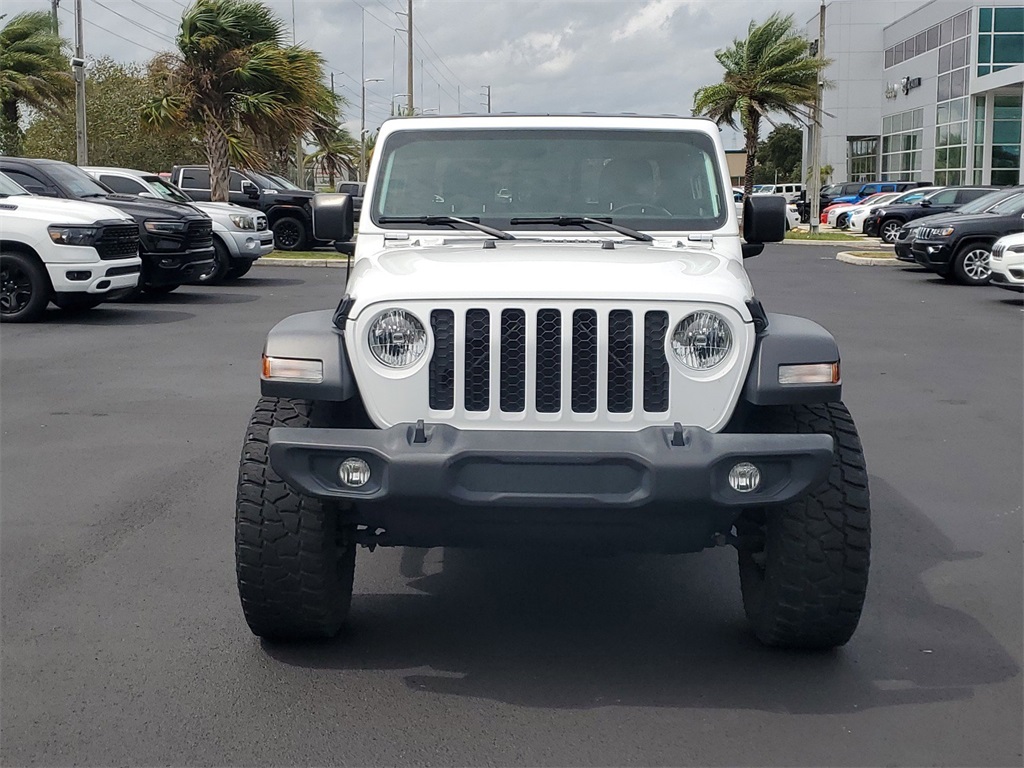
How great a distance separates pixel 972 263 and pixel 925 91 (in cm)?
4153

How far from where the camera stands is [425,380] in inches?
156

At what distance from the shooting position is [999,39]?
50.7 metres

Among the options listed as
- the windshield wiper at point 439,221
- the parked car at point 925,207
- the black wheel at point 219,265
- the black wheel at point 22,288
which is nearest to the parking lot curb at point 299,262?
the black wheel at point 219,265

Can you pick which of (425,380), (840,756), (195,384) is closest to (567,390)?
(425,380)

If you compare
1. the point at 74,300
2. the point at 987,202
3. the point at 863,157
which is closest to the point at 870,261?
the point at 987,202

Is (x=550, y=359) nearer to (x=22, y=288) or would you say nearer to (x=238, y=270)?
(x=22, y=288)

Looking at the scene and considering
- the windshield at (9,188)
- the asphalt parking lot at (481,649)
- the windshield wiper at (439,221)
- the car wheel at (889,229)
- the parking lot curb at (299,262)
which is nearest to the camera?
the asphalt parking lot at (481,649)

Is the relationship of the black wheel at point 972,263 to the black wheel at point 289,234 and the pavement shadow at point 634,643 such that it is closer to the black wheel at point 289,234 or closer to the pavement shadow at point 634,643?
the black wheel at point 289,234

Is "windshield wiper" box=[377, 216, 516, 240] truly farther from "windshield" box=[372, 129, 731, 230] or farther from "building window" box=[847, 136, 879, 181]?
"building window" box=[847, 136, 879, 181]

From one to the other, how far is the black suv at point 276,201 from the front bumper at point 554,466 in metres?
20.9

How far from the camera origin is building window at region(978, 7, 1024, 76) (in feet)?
165

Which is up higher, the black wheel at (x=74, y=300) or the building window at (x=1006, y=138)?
the building window at (x=1006, y=138)

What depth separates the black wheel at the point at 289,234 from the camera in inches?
992

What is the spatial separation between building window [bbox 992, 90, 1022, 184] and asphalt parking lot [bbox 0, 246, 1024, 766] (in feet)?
145
